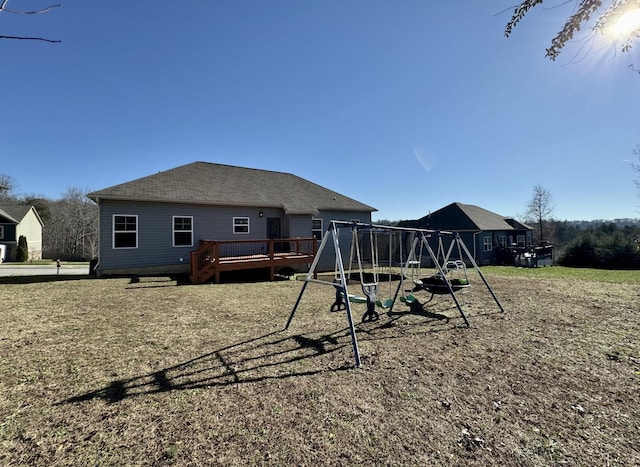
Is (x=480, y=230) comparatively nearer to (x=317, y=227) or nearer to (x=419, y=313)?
(x=317, y=227)

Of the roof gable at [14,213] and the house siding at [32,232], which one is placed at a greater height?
the roof gable at [14,213]

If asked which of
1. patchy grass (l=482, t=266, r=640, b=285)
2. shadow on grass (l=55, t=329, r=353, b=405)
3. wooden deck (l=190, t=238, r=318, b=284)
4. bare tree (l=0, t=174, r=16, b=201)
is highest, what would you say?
bare tree (l=0, t=174, r=16, b=201)

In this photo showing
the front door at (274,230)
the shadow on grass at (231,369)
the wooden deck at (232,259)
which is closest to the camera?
the shadow on grass at (231,369)

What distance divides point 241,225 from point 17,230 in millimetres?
31185

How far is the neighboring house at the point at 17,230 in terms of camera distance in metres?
28.4

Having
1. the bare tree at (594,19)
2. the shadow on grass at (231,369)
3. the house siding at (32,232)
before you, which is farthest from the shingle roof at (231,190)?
the house siding at (32,232)

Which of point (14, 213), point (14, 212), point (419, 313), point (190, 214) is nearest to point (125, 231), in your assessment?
point (190, 214)

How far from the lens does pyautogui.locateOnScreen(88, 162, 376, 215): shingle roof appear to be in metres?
12.2

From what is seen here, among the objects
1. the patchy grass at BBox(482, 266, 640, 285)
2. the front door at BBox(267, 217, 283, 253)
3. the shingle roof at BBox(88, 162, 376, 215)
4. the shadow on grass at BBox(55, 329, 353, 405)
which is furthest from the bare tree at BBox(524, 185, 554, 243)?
the shadow on grass at BBox(55, 329, 353, 405)

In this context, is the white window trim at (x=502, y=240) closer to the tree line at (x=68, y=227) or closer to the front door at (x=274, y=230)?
the front door at (x=274, y=230)

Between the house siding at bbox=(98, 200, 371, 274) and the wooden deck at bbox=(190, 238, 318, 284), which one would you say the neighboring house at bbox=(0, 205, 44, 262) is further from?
the wooden deck at bbox=(190, 238, 318, 284)

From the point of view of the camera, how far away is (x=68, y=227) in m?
36.2

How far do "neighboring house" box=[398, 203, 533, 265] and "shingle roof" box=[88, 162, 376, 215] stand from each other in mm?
10095

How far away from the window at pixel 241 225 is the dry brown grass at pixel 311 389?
24.7 feet
